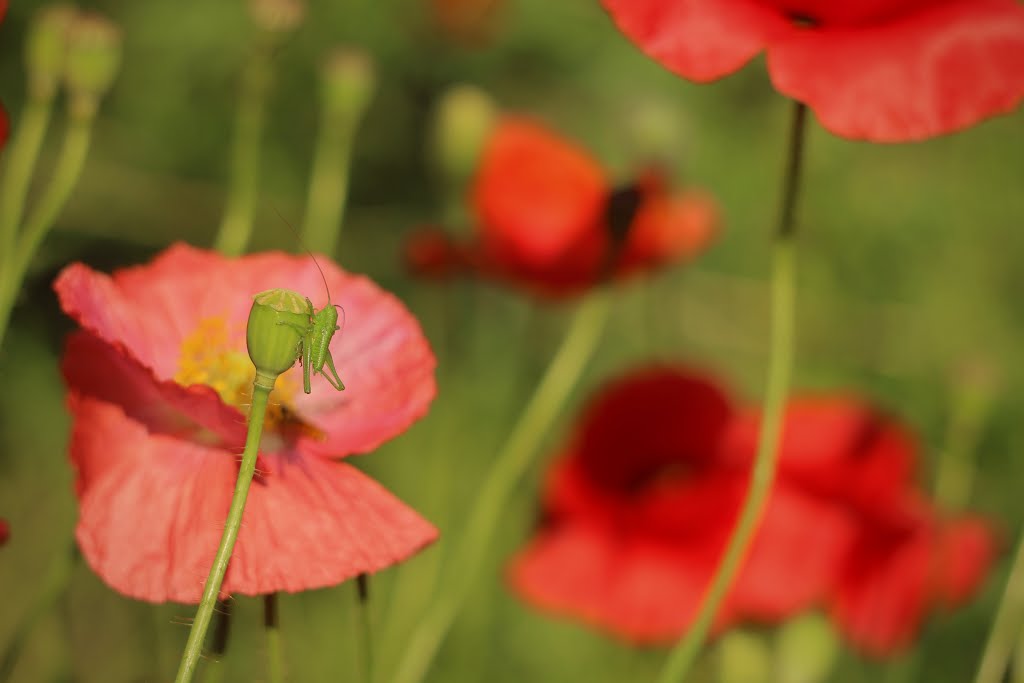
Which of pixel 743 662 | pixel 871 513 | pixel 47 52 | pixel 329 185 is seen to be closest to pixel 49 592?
pixel 47 52

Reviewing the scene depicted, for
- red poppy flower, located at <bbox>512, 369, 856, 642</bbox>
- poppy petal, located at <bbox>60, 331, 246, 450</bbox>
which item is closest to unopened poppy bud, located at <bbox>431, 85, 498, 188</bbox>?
red poppy flower, located at <bbox>512, 369, 856, 642</bbox>

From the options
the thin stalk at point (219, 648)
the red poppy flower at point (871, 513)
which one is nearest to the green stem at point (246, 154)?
the thin stalk at point (219, 648)

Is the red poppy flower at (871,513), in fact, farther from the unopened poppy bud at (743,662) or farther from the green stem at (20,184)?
the green stem at (20,184)

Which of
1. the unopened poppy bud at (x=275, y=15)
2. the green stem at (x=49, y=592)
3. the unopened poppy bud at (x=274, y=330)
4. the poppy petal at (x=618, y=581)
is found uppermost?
the unopened poppy bud at (x=275, y=15)

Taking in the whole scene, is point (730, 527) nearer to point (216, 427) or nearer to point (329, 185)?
point (216, 427)

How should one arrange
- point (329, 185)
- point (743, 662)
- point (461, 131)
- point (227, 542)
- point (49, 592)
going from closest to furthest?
point (227, 542)
point (49, 592)
point (743, 662)
point (461, 131)
point (329, 185)

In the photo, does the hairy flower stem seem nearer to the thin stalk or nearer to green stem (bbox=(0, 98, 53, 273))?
the thin stalk

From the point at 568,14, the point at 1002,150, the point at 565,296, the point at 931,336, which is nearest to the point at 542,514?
the point at 565,296
